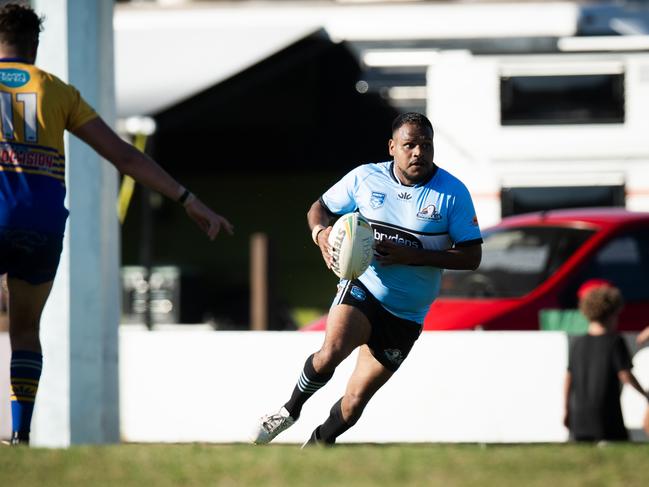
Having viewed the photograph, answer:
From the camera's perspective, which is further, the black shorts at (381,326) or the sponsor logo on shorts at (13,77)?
the black shorts at (381,326)

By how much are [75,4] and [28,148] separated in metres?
3.80

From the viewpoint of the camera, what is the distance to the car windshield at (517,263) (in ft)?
39.8

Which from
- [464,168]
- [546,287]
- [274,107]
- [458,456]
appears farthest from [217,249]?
[458,456]

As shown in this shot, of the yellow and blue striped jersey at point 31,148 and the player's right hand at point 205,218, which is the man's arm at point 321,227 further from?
the yellow and blue striped jersey at point 31,148

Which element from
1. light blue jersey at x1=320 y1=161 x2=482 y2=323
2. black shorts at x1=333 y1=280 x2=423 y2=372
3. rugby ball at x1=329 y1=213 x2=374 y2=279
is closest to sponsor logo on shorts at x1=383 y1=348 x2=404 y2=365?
black shorts at x1=333 y1=280 x2=423 y2=372

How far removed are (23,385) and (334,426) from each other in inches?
72.5

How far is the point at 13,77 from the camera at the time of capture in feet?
22.1

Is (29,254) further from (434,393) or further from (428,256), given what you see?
(434,393)

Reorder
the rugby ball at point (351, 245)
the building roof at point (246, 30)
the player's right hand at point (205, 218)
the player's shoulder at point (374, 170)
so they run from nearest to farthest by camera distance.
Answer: the player's right hand at point (205, 218), the rugby ball at point (351, 245), the player's shoulder at point (374, 170), the building roof at point (246, 30)

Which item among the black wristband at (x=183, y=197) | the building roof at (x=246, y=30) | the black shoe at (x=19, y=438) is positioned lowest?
the black shoe at (x=19, y=438)

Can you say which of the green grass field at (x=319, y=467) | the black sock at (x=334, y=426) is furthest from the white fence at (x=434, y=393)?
the green grass field at (x=319, y=467)

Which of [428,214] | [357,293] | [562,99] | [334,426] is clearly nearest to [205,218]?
[357,293]

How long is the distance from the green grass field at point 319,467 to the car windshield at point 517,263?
608 cm

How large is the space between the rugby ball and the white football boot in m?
0.86
